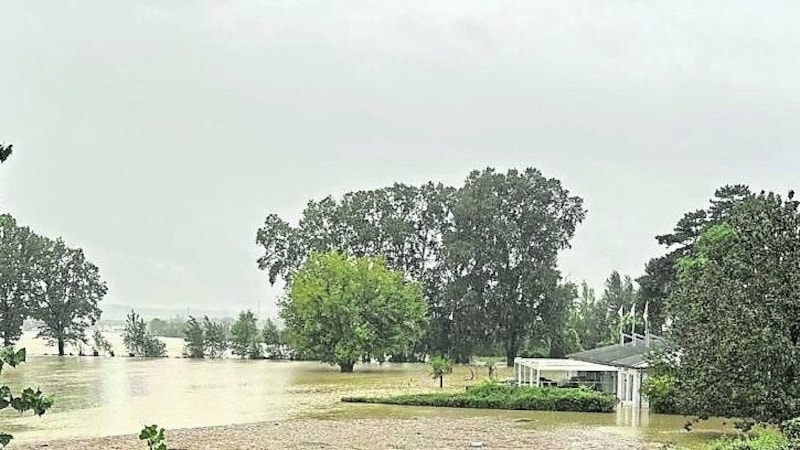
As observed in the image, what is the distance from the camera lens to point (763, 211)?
19.4 m

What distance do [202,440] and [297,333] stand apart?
109 ft

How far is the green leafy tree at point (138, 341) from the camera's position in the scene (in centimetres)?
7125

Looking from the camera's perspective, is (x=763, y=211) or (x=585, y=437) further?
(x=585, y=437)

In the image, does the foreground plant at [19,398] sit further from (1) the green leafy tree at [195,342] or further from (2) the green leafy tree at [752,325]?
(1) the green leafy tree at [195,342]

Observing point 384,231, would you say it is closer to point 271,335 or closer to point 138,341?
point 271,335

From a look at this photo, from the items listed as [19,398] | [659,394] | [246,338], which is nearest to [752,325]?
[659,394]

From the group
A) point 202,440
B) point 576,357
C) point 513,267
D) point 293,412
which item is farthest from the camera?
point 513,267

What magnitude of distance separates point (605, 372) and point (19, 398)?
108 feet

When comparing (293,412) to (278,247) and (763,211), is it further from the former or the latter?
(278,247)

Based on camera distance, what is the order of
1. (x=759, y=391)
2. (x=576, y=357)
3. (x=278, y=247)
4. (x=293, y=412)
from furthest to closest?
(x=278, y=247), (x=576, y=357), (x=293, y=412), (x=759, y=391)

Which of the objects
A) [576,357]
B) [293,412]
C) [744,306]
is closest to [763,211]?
[744,306]

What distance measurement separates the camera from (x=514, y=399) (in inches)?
1277

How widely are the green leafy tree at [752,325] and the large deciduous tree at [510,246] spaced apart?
3900 centimetres

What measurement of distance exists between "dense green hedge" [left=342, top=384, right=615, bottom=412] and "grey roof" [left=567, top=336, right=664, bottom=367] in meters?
1.60
